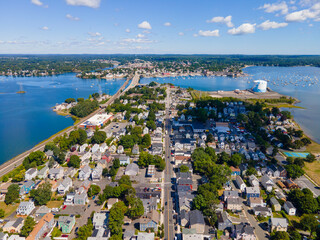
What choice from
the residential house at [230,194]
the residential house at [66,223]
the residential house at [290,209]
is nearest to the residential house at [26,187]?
the residential house at [66,223]

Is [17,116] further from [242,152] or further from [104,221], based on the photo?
[242,152]

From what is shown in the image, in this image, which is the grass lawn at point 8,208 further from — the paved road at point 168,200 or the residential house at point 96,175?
the paved road at point 168,200

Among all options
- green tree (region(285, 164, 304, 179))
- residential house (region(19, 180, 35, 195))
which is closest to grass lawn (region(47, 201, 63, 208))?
residential house (region(19, 180, 35, 195))

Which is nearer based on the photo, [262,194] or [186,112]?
[262,194]

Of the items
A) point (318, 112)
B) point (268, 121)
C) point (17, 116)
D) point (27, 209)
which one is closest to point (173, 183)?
point (27, 209)

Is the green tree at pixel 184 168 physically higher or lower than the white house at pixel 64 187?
higher
